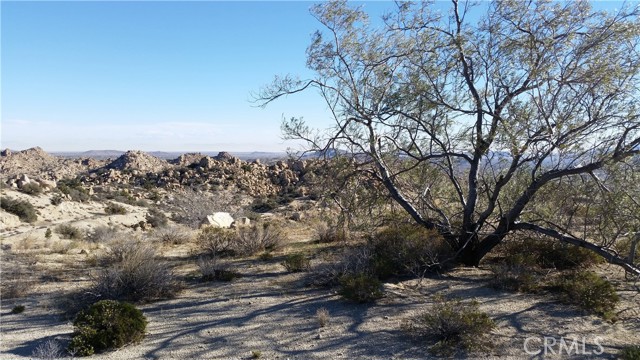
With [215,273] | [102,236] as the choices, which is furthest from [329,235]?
[102,236]

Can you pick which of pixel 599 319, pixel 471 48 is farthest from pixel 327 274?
pixel 471 48

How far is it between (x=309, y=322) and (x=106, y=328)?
290 cm

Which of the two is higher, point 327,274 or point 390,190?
point 390,190

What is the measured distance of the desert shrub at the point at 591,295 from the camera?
6.68 m

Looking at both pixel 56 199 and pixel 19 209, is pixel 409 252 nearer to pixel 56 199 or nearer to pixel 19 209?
pixel 19 209

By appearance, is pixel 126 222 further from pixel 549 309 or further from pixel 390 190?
pixel 549 309

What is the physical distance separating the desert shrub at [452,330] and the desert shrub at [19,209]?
76.8 ft

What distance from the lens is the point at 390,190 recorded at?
31.8 ft

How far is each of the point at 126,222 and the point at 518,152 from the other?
25.2m

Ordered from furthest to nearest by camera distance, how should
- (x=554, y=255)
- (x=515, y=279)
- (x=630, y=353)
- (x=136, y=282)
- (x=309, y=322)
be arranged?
(x=554, y=255)
(x=136, y=282)
(x=515, y=279)
(x=309, y=322)
(x=630, y=353)

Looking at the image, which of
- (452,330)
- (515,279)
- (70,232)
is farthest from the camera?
(70,232)

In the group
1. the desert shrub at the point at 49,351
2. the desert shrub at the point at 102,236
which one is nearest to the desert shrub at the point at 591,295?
the desert shrub at the point at 49,351

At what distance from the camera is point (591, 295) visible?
22.6 ft

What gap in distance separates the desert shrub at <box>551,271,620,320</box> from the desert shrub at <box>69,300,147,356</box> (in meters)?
6.64
